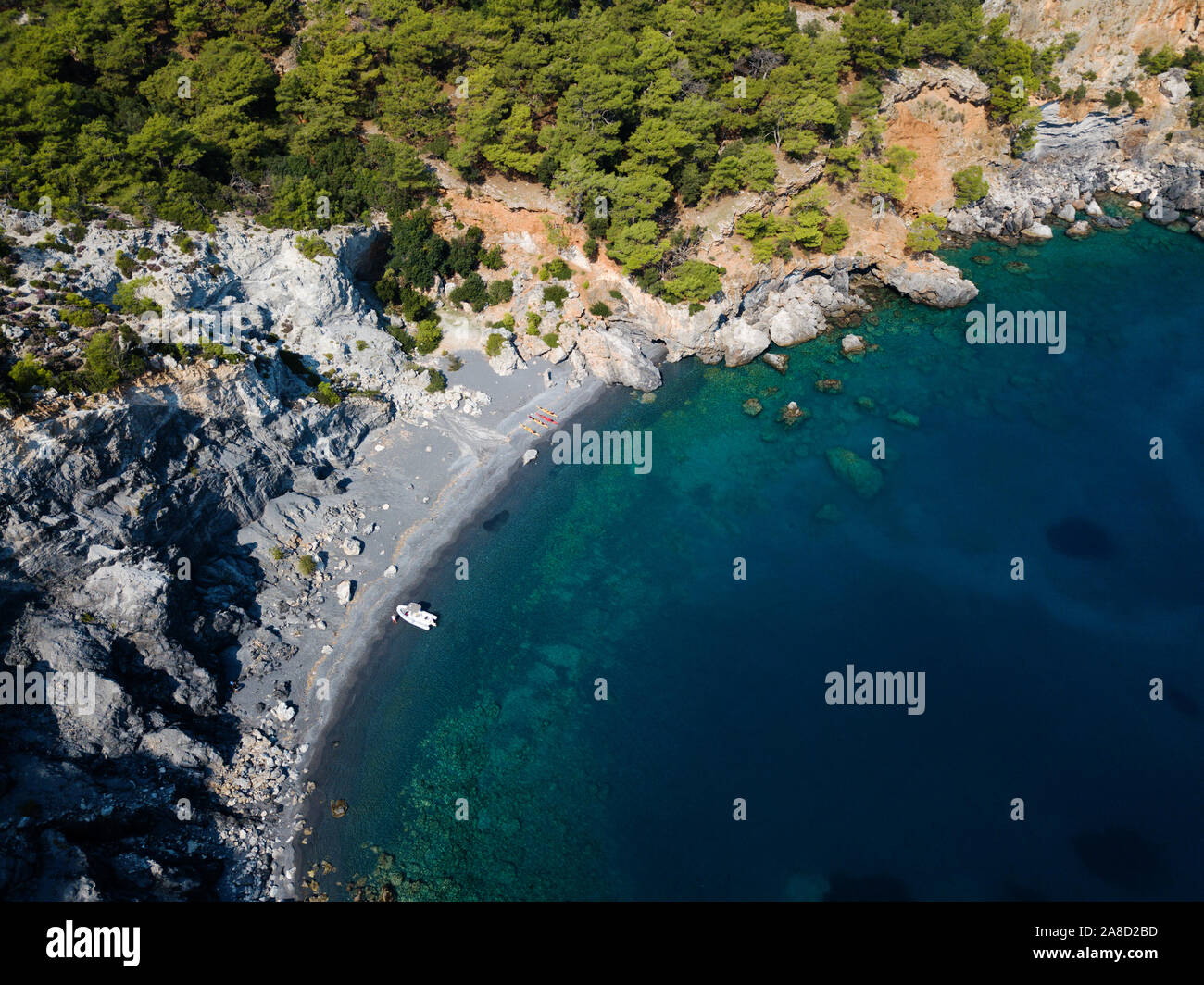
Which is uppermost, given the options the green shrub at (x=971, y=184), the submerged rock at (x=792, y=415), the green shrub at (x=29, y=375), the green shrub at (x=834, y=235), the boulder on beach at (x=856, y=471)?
the green shrub at (x=971, y=184)

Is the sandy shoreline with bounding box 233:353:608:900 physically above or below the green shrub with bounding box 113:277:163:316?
below

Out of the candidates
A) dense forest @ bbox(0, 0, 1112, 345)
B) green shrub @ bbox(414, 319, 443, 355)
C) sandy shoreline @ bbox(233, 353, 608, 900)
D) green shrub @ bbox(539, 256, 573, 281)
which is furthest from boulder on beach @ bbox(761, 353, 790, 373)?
green shrub @ bbox(414, 319, 443, 355)

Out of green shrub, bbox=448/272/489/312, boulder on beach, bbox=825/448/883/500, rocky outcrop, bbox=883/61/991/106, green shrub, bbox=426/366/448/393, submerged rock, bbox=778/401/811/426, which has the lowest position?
boulder on beach, bbox=825/448/883/500

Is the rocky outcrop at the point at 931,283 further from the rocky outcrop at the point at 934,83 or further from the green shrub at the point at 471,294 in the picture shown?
the green shrub at the point at 471,294

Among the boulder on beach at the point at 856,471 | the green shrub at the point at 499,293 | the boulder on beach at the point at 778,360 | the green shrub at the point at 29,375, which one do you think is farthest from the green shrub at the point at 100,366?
the boulder on beach at the point at 856,471

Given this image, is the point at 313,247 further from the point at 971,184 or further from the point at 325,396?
the point at 971,184

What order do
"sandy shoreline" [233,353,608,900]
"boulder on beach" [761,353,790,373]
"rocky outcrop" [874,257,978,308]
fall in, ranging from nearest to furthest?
"sandy shoreline" [233,353,608,900] < "boulder on beach" [761,353,790,373] < "rocky outcrop" [874,257,978,308]

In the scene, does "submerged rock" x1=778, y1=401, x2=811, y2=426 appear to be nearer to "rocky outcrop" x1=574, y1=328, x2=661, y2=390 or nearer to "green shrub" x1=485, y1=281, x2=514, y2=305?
"rocky outcrop" x1=574, y1=328, x2=661, y2=390
